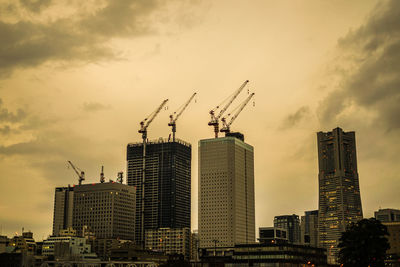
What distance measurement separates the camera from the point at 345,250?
147125mm

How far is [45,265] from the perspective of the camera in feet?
650

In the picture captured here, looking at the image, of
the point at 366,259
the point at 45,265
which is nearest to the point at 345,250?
the point at 366,259

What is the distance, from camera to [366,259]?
143 meters

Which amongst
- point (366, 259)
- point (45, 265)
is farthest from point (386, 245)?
point (45, 265)

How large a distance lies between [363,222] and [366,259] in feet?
33.6

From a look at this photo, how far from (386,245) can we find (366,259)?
7.76m

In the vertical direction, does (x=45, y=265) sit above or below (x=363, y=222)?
below

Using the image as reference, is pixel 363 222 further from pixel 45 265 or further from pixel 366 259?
pixel 45 265

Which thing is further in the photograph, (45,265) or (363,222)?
(45,265)

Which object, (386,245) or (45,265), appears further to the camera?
(45,265)

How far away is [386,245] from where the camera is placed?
5763 inches

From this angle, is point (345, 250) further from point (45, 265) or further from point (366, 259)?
point (45, 265)

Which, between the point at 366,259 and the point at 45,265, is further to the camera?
the point at 45,265

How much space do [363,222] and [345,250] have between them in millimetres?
8917
